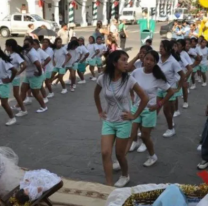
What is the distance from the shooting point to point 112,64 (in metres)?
3.71

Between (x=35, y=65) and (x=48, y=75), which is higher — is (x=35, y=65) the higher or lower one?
the higher one

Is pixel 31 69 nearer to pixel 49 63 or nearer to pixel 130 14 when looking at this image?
pixel 49 63

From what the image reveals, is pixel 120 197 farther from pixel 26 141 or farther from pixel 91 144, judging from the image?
pixel 26 141

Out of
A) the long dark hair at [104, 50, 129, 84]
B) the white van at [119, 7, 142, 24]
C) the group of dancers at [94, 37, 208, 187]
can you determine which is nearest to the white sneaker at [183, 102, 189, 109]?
the group of dancers at [94, 37, 208, 187]

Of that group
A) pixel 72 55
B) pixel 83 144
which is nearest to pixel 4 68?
pixel 83 144

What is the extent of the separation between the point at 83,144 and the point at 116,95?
2.13 metres

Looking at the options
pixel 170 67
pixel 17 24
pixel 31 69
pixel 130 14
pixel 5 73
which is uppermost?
pixel 170 67

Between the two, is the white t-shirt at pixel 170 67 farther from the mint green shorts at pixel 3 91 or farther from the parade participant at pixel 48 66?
the parade participant at pixel 48 66

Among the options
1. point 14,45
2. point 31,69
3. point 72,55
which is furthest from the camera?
point 72,55

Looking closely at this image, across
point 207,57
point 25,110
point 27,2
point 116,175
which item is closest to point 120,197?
point 116,175

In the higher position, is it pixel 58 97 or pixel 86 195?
pixel 86 195

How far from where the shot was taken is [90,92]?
941 centimetres

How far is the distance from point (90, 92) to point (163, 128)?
11.1ft

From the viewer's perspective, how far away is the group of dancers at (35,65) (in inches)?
244
